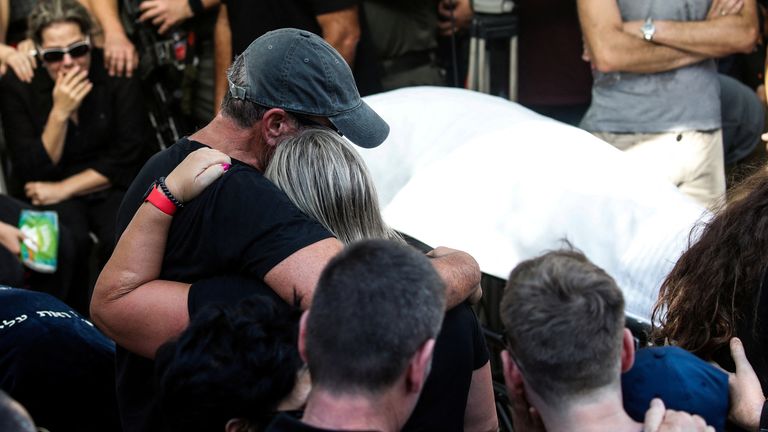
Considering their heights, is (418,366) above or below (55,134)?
above

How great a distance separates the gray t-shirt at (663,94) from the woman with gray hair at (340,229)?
1.81m

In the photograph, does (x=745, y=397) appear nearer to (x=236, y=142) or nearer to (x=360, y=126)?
(x=360, y=126)

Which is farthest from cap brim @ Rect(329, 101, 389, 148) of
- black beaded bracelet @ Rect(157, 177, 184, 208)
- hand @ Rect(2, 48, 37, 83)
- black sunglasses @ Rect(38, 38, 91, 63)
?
hand @ Rect(2, 48, 37, 83)

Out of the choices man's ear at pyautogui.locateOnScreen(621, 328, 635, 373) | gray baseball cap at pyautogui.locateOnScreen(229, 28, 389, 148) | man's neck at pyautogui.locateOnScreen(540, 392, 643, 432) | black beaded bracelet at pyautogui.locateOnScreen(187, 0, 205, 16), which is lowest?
black beaded bracelet at pyautogui.locateOnScreen(187, 0, 205, 16)

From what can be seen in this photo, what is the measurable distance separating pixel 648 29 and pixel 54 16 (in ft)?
8.76

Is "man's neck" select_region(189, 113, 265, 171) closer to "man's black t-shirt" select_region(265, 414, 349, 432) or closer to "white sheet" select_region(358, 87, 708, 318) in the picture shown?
"white sheet" select_region(358, 87, 708, 318)

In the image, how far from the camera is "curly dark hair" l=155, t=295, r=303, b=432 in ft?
5.75

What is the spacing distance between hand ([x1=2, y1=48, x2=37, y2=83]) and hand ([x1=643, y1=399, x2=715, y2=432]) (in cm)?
365

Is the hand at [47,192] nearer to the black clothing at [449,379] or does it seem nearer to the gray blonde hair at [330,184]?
the gray blonde hair at [330,184]

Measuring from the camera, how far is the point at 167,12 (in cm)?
464

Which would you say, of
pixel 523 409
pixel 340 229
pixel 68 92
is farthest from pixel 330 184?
pixel 68 92

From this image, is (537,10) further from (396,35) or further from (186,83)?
(186,83)

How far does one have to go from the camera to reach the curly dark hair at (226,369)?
175 centimetres

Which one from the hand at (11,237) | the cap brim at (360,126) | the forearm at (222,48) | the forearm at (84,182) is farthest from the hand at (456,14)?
the cap brim at (360,126)
